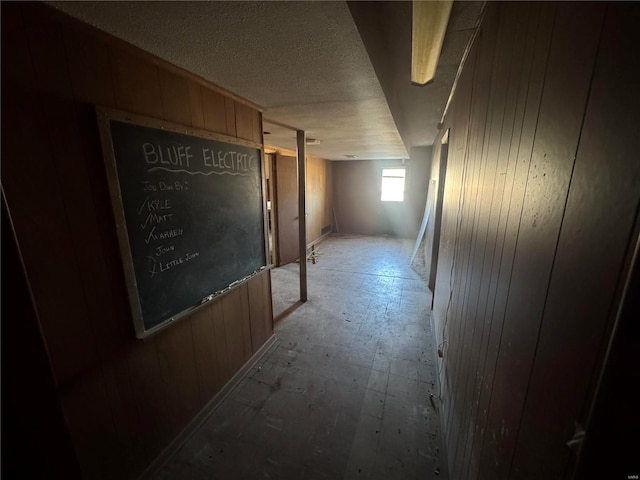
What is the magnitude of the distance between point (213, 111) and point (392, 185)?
6314 millimetres

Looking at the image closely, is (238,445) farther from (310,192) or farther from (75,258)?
(310,192)

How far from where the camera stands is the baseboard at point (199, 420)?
149 centimetres

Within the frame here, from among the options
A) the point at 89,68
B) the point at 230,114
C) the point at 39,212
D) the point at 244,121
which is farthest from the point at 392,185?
the point at 39,212

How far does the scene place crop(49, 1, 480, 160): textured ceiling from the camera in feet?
3.04

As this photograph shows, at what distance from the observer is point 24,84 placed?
92 cm

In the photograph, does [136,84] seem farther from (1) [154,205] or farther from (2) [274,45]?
(2) [274,45]

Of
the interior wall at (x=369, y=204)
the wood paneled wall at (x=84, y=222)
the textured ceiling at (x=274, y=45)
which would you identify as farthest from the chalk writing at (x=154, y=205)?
the interior wall at (x=369, y=204)

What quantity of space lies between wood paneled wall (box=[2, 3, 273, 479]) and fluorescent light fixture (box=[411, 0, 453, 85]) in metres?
1.19

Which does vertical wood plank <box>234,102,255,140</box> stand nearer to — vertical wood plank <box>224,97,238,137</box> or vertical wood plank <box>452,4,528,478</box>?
vertical wood plank <box>224,97,238,137</box>

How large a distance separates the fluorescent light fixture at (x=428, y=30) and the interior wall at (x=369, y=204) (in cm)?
546

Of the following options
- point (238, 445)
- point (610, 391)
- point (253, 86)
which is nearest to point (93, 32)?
point (253, 86)

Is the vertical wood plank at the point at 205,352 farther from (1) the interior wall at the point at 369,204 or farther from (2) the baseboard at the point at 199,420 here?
(1) the interior wall at the point at 369,204

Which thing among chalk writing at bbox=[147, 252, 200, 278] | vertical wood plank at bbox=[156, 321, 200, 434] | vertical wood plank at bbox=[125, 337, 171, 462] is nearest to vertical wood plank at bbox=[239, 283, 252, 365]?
vertical wood plank at bbox=[156, 321, 200, 434]

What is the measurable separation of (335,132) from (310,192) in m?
3.04
